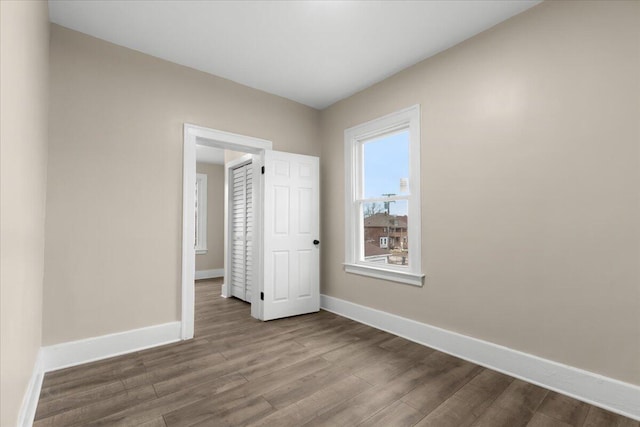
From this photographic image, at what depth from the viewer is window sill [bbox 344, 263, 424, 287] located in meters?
3.03

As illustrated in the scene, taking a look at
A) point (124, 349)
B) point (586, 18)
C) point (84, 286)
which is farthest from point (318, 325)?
point (586, 18)

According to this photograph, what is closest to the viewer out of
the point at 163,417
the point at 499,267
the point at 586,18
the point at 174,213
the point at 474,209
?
the point at 163,417

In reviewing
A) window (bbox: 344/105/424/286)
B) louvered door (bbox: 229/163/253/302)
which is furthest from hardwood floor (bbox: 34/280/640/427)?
louvered door (bbox: 229/163/253/302)

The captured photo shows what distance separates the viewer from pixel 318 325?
347 centimetres

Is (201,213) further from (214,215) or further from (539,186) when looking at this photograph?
(539,186)

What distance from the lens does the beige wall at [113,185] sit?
2490 mm

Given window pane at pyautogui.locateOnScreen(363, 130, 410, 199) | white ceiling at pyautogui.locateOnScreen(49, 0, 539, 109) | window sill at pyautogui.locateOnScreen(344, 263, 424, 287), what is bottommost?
window sill at pyautogui.locateOnScreen(344, 263, 424, 287)

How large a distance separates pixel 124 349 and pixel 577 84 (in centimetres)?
414

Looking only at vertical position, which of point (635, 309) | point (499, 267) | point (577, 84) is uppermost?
point (577, 84)

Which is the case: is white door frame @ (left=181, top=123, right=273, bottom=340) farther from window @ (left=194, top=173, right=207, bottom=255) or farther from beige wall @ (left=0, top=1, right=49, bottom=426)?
window @ (left=194, top=173, right=207, bottom=255)

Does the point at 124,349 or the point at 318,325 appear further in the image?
the point at 318,325

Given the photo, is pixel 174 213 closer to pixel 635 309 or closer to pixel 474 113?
pixel 474 113

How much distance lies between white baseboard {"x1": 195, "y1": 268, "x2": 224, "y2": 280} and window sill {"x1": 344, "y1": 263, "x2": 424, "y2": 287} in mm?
4075

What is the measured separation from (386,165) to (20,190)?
3.03m
